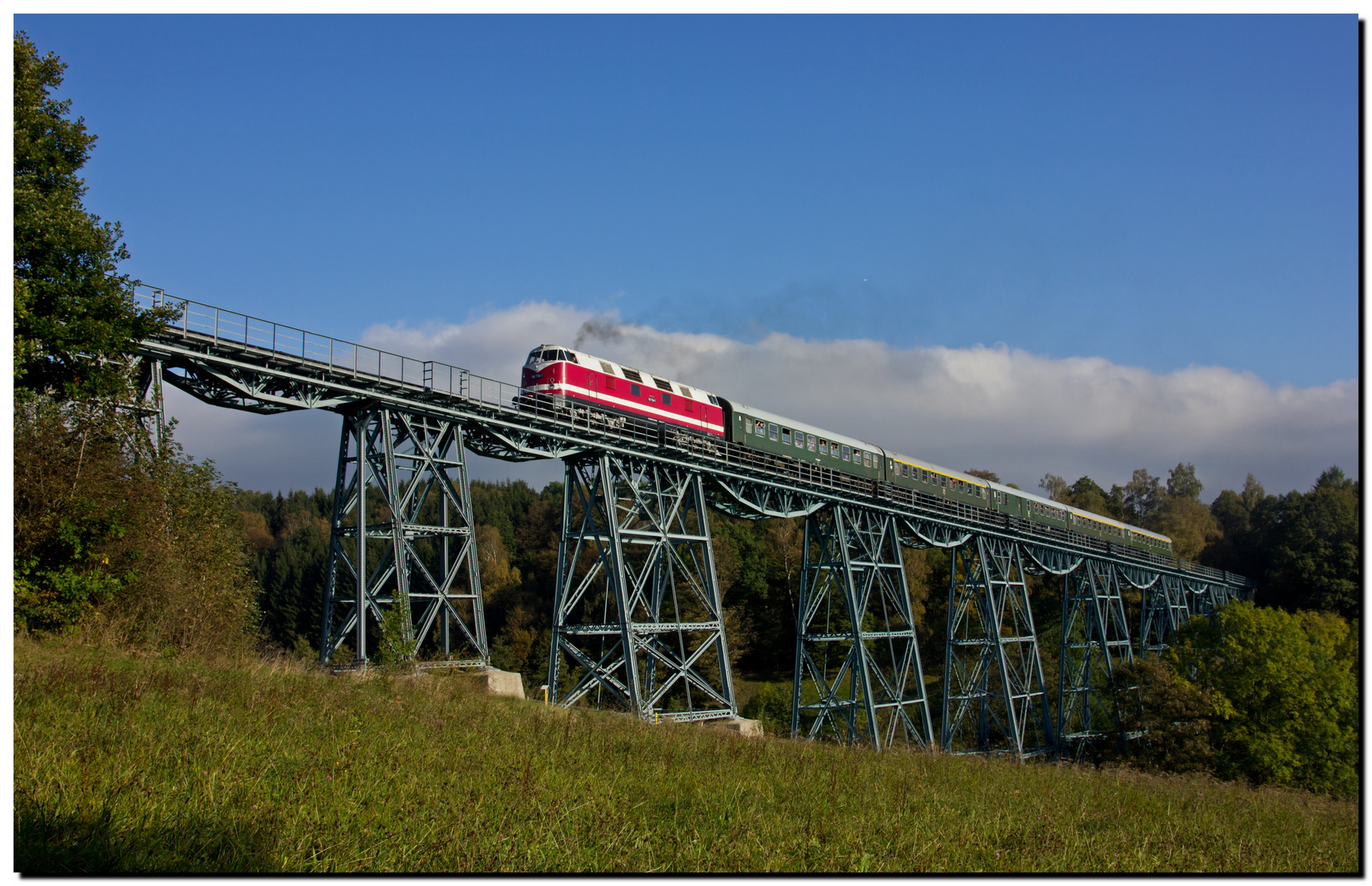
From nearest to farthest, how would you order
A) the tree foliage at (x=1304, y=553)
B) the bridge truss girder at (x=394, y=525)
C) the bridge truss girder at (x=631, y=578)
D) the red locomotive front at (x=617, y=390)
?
1. the bridge truss girder at (x=394, y=525)
2. the bridge truss girder at (x=631, y=578)
3. the red locomotive front at (x=617, y=390)
4. the tree foliage at (x=1304, y=553)

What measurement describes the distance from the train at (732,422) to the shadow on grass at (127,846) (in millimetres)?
16894

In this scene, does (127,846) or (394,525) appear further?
(394,525)

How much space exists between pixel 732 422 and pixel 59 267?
19.3m

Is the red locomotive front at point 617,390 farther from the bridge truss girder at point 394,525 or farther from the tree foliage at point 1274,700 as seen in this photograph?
the tree foliage at point 1274,700

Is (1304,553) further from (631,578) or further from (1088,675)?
(631,578)

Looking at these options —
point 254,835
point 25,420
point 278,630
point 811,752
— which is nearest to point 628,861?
point 254,835

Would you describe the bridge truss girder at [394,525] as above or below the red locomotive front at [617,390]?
below

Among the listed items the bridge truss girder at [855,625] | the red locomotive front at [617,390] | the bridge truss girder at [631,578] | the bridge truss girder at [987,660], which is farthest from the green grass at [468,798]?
the bridge truss girder at [987,660]

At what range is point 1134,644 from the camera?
63.3 meters

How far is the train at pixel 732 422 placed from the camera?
24.2 metres

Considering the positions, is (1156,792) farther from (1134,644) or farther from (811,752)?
(1134,644)

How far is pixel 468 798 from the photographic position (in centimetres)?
748

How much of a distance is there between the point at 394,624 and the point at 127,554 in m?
4.83

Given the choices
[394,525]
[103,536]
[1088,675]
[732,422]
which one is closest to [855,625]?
[732,422]
